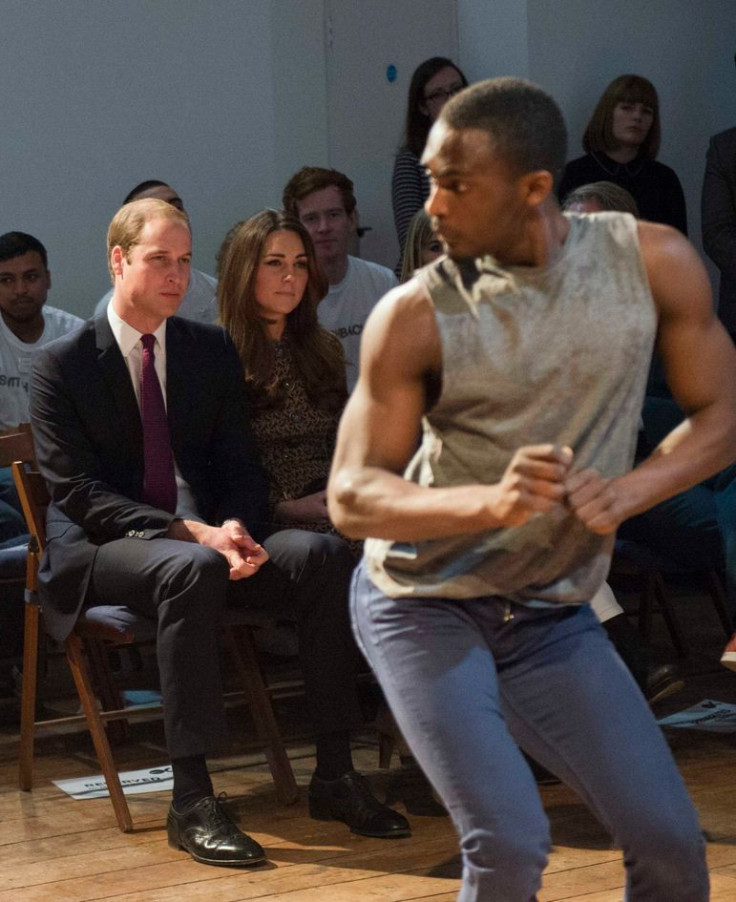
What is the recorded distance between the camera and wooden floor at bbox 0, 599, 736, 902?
9.52 ft

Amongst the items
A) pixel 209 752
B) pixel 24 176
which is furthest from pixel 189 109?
pixel 209 752

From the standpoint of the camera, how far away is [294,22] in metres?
6.12

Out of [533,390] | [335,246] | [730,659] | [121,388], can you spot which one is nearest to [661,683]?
[730,659]

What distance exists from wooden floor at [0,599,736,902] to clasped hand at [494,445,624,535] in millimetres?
1332

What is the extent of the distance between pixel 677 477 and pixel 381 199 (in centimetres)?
468

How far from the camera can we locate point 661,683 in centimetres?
382

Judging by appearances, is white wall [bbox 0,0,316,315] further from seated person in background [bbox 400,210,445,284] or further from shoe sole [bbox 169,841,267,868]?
shoe sole [bbox 169,841,267,868]

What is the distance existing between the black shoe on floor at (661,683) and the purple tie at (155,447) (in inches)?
51.1

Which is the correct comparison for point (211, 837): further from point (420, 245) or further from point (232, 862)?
point (420, 245)

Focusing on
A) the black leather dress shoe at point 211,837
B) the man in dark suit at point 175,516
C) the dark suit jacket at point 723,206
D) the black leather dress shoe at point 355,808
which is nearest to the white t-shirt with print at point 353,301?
the man in dark suit at point 175,516

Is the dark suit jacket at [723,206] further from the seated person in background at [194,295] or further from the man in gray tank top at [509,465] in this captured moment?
the man in gray tank top at [509,465]

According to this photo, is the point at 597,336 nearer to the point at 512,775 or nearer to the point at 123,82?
the point at 512,775

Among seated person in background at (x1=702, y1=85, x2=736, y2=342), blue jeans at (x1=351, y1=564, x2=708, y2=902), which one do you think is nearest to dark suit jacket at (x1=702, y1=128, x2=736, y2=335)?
seated person in background at (x1=702, y1=85, x2=736, y2=342)

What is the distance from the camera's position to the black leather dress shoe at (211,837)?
3.08 metres
